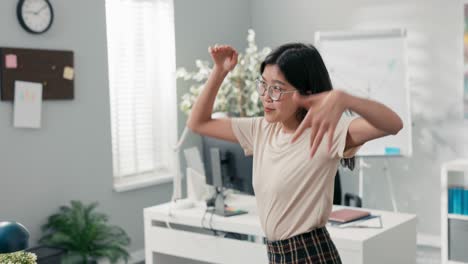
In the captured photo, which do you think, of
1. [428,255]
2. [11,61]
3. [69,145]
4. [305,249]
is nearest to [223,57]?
[305,249]

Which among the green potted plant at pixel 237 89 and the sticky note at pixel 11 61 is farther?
the green potted plant at pixel 237 89

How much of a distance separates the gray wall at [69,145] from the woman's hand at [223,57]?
7.68ft

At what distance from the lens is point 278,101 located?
1.60 meters

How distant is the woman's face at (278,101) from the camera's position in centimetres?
159

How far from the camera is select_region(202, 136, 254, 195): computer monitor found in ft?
10.00

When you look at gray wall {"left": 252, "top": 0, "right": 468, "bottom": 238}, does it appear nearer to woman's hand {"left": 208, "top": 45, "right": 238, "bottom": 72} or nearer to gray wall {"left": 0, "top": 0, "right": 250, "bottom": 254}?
gray wall {"left": 0, "top": 0, "right": 250, "bottom": 254}

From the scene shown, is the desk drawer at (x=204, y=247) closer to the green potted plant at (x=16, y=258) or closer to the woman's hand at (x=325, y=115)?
the green potted plant at (x=16, y=258)

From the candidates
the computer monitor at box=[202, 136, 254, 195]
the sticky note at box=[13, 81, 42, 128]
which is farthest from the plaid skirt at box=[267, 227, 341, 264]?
the sticky note at box=[13, 81, 42, 128]

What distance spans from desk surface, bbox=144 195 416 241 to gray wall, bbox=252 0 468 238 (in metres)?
1.72

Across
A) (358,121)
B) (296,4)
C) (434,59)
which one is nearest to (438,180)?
(434,59)

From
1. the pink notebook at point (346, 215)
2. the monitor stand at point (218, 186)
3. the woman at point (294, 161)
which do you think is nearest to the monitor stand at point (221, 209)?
the monitor stand at point (218, 186)

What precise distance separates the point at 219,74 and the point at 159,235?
1799 millimetres

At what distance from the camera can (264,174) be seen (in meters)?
1.69

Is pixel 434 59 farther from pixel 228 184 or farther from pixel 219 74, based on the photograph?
pixel 219 74
